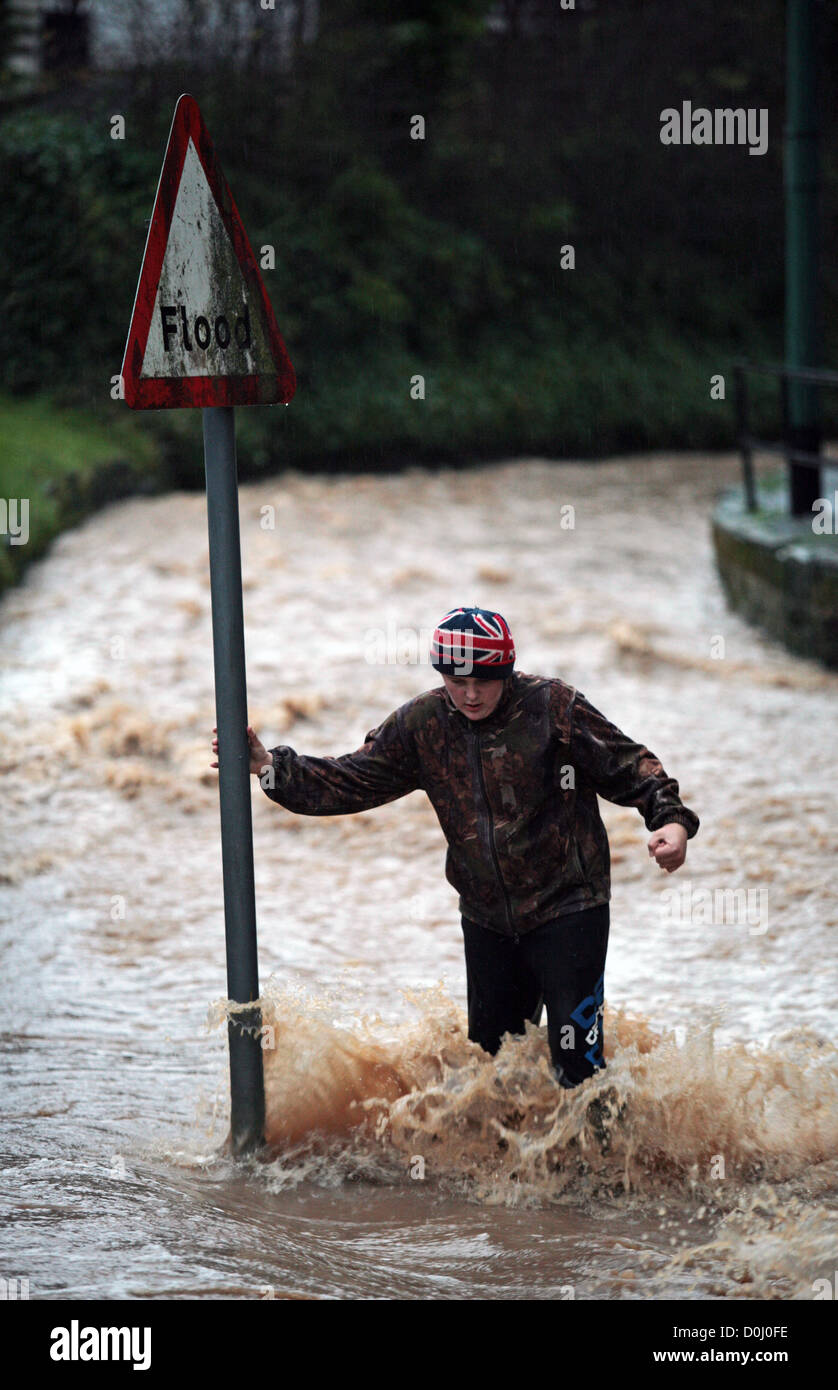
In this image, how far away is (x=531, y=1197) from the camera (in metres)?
4.32

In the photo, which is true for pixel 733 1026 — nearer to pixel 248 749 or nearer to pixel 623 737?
pixel 623 737

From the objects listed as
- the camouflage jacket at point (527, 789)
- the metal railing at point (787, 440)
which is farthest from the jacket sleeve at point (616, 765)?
the metal railing at point (787, 440)

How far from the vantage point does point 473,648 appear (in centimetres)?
399

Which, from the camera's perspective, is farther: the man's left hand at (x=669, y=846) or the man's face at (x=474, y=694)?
the man's face at (x=474, y=694)

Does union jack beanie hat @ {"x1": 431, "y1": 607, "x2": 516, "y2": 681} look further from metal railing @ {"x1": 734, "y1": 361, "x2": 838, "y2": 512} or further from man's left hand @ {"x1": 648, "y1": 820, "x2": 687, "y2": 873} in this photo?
metal railing @ {"x1": 734, "y1": 361, "x2": 838, "y2": 512}

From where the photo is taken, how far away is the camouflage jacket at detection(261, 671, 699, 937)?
13.5 feet

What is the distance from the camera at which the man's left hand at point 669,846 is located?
395 cm

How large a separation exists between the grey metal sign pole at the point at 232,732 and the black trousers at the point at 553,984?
2.11ft

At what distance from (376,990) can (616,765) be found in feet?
7.64

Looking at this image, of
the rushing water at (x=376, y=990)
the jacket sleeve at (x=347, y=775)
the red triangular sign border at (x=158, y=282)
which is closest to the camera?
the red triangular sign border at (x=158, y=282)

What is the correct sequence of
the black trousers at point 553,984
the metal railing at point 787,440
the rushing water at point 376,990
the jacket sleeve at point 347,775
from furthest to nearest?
the metal railing at point 787,440
the jacket sleeve at point 347,775
the black trousers at point 553,984
the rushing water at point 376,990

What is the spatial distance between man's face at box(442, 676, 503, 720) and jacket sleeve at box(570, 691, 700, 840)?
22 cm

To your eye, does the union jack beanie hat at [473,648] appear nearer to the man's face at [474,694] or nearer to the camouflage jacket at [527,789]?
the man's face at [474,694]

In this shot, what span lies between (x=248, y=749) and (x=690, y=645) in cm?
810
